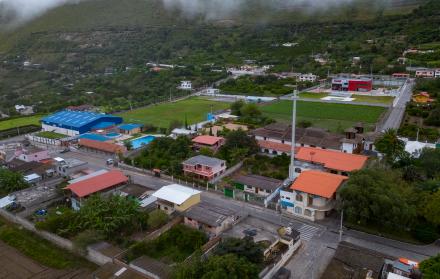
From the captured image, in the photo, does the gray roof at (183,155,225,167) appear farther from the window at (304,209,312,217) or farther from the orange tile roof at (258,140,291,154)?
the window at (304,209,312,217)

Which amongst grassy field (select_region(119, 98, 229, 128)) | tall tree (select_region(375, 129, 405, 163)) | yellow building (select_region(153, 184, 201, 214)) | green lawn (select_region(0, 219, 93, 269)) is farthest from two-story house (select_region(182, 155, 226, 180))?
grassy field (select_region(119, 98, 229, 128))

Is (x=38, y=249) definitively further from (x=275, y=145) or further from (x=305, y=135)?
(x=305, y=135)

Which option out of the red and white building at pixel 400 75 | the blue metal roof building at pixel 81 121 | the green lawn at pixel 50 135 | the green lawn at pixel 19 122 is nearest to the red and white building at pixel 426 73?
the red and white building at pixel 400 75

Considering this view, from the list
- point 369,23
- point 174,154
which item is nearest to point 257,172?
point 174,154

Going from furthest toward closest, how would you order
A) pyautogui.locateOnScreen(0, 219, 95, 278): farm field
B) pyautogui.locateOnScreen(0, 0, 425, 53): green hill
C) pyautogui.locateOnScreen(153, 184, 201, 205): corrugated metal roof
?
pyautogui.locateOnScreen(0, 0, 425, 53): green hill < pyautogui.locateOnScreen(153, 184, 201, 205): corrugated metal roof < pyautogui.locateOnScreen(0, 219, 95, 278): farm field

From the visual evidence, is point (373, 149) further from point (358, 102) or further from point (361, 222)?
point (358, 102)
